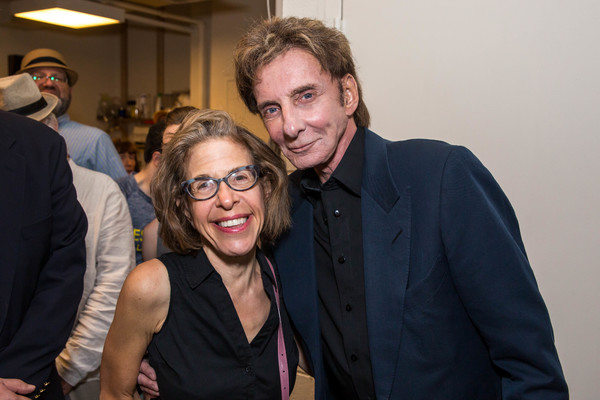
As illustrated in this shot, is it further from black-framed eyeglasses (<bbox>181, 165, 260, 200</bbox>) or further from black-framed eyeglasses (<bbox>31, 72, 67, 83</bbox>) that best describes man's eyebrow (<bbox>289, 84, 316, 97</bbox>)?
black-framed eyeglasses (<bbox>31, 72, 67, 83</bbox>)

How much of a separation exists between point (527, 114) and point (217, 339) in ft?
4.68

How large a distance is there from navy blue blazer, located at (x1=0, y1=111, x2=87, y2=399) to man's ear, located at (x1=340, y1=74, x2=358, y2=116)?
98 cm

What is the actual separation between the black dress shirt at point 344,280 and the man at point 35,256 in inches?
32.9

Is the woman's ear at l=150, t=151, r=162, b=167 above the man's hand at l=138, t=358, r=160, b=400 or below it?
above

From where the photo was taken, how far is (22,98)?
85.8 inches

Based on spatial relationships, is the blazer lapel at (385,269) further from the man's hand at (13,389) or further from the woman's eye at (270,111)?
the man's hand at (13,389)

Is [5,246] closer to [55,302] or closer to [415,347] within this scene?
[55,302]

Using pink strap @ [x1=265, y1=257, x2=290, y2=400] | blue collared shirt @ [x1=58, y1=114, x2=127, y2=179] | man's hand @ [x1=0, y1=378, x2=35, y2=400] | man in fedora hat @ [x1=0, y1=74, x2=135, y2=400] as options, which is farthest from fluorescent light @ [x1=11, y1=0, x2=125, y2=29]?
pink strap @ [x1=265, y1=257, x2=290, y2=400]

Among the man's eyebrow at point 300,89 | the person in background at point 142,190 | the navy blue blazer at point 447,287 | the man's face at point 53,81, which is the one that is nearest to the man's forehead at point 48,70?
the man's face at point 53,81

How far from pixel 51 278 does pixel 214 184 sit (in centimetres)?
64

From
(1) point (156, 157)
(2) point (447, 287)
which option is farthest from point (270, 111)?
(1) point (156, 157)

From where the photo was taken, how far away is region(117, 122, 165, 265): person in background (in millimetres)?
2771

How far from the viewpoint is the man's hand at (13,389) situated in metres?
1.55

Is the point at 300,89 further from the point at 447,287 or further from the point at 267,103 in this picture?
the point at 447,287
